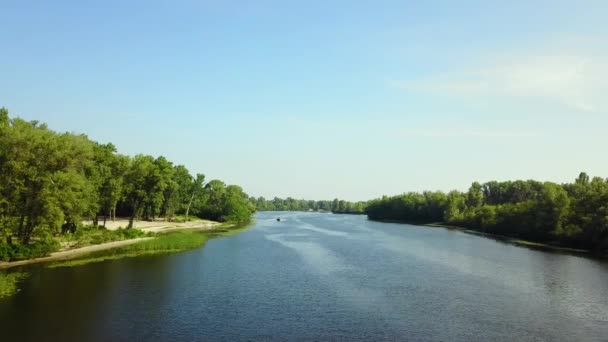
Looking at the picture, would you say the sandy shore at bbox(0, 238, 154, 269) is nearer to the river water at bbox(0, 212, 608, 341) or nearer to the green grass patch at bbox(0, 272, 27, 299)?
the green grass patch at bbox(0, 272, 27, 299)

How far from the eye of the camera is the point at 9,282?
43.4 m

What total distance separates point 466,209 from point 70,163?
162 m

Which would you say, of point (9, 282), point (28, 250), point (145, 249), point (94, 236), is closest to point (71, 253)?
point (28, 250)

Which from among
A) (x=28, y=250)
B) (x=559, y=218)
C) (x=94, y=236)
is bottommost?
(x=28, y=250)

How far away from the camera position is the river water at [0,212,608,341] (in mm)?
32250

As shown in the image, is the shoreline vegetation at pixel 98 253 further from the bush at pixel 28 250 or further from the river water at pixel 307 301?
the river water at pixel 307 301

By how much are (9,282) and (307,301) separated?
99.3 feet

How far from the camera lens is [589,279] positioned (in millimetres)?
55750

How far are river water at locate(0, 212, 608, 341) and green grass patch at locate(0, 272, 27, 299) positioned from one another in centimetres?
104

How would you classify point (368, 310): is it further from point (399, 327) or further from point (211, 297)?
point (211, 297)

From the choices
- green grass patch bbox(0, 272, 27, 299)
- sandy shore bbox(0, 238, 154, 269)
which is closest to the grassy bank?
sandy shore bbox(0, 238, 154, 269)

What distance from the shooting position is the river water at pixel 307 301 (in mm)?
32250

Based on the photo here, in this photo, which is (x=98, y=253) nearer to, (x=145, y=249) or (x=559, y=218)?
(x=145, y=249)

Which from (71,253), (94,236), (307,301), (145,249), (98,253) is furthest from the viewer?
(94,236)
